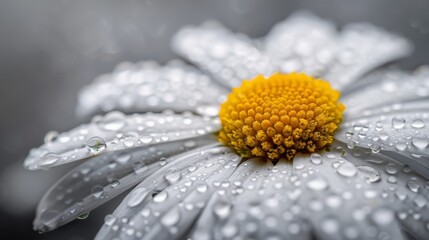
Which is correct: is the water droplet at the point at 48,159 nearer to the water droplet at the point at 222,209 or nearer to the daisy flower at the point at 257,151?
the daisy flower at the point at 257,151

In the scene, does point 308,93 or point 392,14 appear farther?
point 392,14

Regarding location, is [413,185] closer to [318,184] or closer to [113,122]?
[318,184]

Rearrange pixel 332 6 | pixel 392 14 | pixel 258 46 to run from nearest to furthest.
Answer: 1. pixel 258 46
2. pixel 392 14
3. pixel 332 6

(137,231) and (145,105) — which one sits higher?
(145,105)

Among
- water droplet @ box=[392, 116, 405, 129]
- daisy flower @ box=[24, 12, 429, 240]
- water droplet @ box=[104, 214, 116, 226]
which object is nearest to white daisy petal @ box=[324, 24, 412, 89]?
daisy flower @ box=[24, 12, 429, 240]

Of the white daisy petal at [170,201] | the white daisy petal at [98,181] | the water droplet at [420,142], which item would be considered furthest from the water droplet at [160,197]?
the water droplet at [420,142]

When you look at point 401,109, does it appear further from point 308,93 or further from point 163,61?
point 163,61

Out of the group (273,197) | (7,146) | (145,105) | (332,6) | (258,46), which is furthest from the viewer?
(332,6)

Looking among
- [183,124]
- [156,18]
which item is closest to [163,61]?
[156,18]
